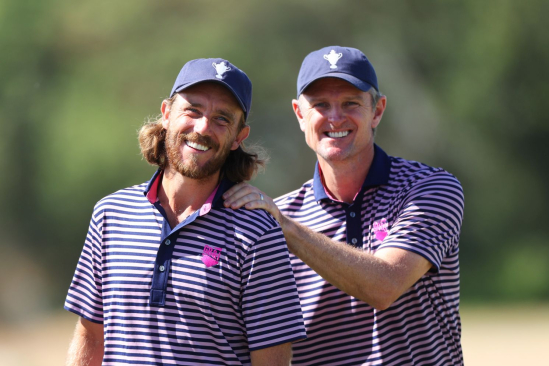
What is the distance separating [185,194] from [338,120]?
0.96 m

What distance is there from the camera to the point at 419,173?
3.50 meters

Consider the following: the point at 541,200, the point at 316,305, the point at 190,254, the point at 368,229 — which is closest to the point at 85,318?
the point at 190,254

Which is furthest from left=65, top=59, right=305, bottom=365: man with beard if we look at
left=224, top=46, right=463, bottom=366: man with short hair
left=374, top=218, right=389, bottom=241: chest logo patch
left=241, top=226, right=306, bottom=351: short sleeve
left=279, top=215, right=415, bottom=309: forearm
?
left=374, top=218, right=389, bottom=241: chest logo patch

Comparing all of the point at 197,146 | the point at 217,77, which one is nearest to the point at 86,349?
the point at 197,146

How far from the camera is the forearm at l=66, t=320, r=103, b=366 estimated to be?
297cm

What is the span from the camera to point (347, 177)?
3590mm

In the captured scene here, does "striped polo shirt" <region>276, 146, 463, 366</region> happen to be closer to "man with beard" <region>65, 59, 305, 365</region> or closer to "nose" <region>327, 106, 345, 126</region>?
"nose" <region>327, 106, 345, 126</region>

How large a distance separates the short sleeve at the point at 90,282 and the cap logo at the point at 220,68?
0.72 metres

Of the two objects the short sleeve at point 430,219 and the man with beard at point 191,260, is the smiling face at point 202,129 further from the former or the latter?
the short sleeve at point 430,219

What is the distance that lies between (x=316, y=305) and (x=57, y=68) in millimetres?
13947

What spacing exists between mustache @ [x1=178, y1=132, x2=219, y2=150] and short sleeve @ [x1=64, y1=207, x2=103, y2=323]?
1.46 feet

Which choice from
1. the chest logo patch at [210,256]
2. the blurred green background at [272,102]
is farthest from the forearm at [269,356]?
the blurred green background at [272,102]

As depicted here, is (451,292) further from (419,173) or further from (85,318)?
(85,318)

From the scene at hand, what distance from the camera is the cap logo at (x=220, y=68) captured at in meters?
2.91
